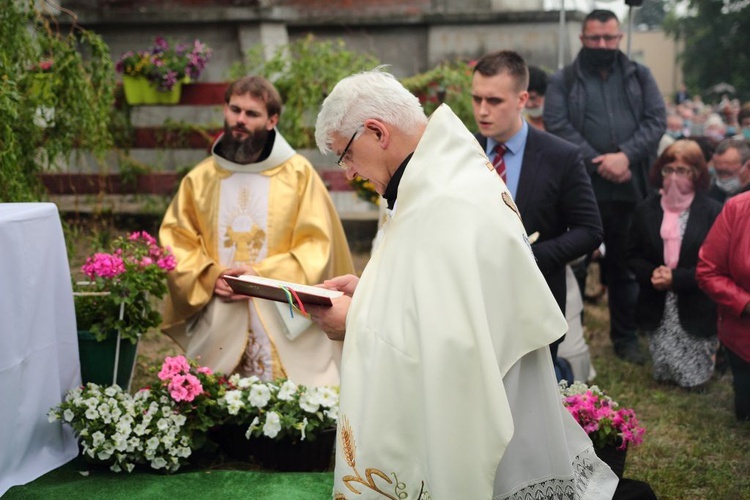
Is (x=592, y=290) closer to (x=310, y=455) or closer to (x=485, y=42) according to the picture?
(x=485, y=42)

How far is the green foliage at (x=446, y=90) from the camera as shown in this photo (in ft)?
32.7

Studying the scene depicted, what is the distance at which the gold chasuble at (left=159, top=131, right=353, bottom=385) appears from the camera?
5289 mm

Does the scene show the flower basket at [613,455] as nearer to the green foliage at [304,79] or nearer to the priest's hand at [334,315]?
the priest's hand at [334,315]

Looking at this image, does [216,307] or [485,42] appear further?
[485,42]

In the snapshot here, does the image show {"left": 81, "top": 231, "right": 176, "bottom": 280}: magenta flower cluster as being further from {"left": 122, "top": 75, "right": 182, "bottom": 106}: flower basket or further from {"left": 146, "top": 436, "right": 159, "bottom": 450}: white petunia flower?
{"left": 122, "top": 75, "right": 182, "bottom": 106}: flower basket

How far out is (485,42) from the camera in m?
11.8

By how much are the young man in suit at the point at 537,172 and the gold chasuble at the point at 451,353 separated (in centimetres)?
176

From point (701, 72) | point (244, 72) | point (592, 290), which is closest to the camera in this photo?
point (592, 290)

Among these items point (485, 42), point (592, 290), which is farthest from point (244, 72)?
point (592, 290)

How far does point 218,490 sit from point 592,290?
556cm

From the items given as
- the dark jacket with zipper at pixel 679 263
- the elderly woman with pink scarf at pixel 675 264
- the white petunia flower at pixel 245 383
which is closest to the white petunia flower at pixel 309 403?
the white petunia flower at pixel 245 383

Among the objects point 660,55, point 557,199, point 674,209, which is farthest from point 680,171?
point 660,55

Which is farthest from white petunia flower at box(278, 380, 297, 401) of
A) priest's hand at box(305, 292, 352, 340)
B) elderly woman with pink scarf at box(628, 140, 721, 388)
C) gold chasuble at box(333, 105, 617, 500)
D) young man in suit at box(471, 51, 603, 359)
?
elderly woman with pink scarf at box(628, 140, 721, 388)

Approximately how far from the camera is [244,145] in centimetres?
545
